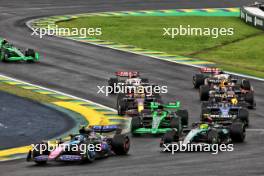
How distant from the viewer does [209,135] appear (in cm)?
3416

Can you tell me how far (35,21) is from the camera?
73.5 metres

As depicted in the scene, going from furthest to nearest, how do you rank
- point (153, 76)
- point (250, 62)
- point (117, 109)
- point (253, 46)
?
point (253, 46) → point (250, 62) → point (153, 76) → point (117, 109)

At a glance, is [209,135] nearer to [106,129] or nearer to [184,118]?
[106,129]

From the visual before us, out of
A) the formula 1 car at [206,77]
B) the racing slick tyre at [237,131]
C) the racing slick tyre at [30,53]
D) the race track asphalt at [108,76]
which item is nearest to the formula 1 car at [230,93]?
the race track asphalt at [108,76]

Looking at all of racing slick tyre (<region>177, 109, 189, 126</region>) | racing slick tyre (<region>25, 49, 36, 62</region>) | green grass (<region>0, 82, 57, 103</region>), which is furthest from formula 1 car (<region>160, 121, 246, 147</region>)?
racing slick tyre (<region>25, 49, 36, 62</region>)

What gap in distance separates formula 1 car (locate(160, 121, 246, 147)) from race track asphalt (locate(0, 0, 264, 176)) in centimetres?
53

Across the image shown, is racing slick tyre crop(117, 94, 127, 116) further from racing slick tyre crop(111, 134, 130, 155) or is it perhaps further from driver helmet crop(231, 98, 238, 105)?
racing slick tyre crop(111, 134, 130, 155)

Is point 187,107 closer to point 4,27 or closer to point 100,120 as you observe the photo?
point 100,120

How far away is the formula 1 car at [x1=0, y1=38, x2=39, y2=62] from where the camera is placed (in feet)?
187

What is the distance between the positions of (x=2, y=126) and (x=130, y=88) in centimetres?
726

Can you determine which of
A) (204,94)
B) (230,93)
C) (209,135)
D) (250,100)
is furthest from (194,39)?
(209,135)

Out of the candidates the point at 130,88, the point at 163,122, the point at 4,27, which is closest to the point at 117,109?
the point at 130,88

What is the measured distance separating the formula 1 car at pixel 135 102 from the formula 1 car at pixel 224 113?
10.4 feet

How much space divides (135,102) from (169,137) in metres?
7.88
